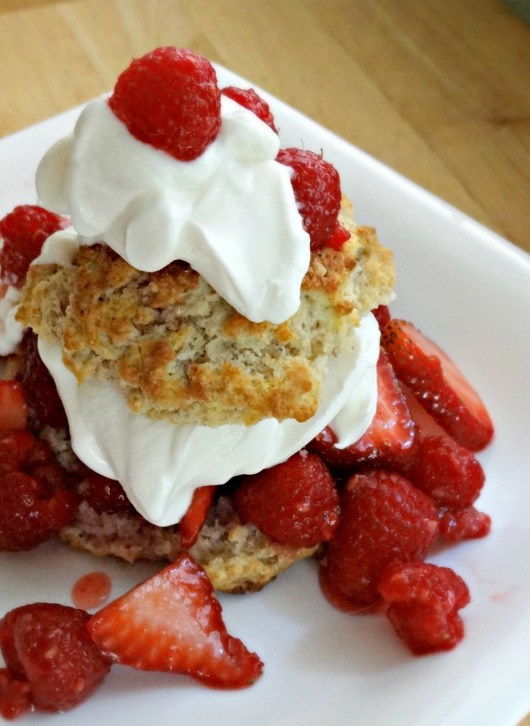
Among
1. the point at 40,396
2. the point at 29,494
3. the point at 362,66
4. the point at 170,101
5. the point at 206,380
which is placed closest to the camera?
the point at 170,101

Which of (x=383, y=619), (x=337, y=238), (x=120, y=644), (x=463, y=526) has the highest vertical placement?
(x=337, y=238)

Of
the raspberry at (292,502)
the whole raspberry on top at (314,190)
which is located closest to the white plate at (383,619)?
the raspberry at (292,502)

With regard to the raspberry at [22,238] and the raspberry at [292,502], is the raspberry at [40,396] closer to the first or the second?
the raspberry at [22,238]

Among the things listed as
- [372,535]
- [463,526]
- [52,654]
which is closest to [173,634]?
[52,654]

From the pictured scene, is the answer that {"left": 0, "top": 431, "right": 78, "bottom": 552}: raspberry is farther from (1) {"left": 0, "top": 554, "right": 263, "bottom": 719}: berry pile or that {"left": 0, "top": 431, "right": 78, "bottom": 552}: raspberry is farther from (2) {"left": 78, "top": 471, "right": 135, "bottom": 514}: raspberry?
(1) {"left": 0, "top": 554, "right": 263, "bottom": 719}: berry pile

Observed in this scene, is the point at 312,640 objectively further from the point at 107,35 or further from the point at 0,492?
the point at 107,35

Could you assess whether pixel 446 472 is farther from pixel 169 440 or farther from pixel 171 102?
pixel 171 102

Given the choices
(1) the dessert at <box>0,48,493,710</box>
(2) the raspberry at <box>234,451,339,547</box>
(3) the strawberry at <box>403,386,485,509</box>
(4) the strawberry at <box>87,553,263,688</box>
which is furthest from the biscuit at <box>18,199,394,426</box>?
(3) the strawberry at <box>403,386,485,509</box>
